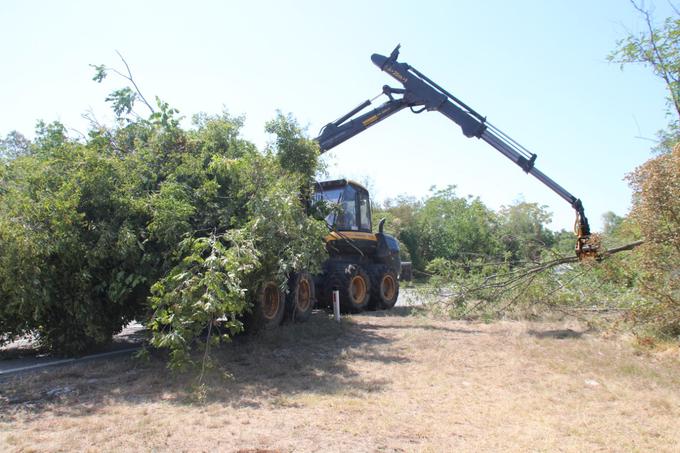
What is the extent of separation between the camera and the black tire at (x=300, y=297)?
31.3 ft

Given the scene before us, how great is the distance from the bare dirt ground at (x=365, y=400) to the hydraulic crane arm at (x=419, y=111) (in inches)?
174

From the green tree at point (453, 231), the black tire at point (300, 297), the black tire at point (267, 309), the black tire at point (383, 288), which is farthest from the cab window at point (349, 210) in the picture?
the green tree at point (453, 231)

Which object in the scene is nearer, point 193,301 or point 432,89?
point 193,301

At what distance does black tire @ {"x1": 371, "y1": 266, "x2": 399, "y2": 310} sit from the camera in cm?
1333

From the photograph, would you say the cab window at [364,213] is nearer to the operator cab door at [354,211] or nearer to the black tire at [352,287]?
the operator cab door at [354,211]

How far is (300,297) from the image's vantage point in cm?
1006

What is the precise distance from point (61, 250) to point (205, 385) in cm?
259

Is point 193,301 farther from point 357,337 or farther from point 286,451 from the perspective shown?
point 357,337

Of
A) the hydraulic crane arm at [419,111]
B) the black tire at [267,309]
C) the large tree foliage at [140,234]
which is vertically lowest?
the black tire at [267,309]

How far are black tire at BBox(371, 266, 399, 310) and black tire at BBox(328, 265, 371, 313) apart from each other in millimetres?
375

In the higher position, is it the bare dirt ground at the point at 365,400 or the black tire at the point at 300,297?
the black tire at the point at 300,297

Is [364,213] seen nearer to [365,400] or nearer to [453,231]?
[365,400]

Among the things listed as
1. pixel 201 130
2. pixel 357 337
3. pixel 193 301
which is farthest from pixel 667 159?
pixel 201 130

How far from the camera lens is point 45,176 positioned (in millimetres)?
7160
